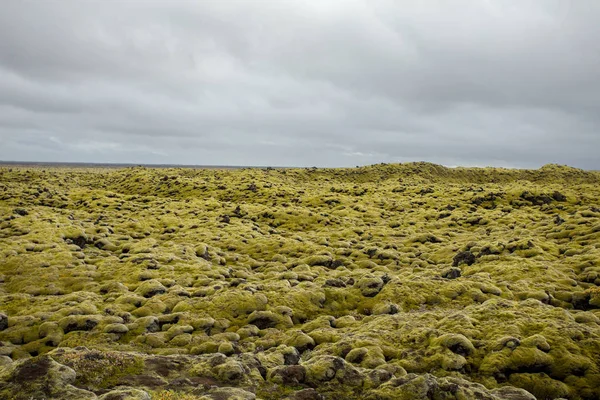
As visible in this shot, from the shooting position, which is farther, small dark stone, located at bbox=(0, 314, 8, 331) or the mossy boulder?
small dark stone, located at bbox=(0, 314, 8, 331)

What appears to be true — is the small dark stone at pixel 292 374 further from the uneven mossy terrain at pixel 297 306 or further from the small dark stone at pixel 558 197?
the small dark stone at pixel 558 197

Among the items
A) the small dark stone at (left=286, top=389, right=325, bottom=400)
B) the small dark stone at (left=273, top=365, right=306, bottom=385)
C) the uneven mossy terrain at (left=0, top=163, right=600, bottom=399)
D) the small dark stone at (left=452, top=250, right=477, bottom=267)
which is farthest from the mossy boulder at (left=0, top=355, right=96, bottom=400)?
the small dark stone at (left=452, top=250, right=477, bottom=267)

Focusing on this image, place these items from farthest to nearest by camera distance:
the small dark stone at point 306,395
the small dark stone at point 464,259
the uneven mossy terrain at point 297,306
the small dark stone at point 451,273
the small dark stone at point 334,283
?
the small dark stone at point 464,259, the small dark stone at point 451,273, the small dark stone at point 334,283, the uneven mossy terrain at point 297,306, the small dark stone at point 306,395

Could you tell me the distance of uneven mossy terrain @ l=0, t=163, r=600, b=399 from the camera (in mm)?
11039

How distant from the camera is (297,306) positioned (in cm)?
1955

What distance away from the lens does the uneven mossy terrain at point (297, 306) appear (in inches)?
435

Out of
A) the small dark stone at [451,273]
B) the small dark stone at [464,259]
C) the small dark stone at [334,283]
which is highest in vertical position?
the small dark stone at [464,259]

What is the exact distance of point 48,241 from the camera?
97.6ft

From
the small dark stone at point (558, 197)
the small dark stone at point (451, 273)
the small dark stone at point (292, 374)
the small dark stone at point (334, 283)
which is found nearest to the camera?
the small dark stone at point (292, 374)

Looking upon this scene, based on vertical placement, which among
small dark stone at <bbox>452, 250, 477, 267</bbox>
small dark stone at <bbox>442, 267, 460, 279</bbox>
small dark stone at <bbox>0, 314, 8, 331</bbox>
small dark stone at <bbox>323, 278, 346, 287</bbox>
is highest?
small dark stone at <bbox>452, 250, 477, 267</bbox>

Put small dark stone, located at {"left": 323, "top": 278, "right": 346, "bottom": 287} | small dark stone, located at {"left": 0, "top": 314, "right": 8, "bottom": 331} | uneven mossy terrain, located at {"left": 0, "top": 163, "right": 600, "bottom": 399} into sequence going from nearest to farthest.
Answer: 1. uneven mossy terrain, located at {"left": 0, "top": 163, "right": 600, "bottom": 399}
2. small dark stone, located at {"left": 0, "top": 314, "right": 8, "bottom": 331}
3. small dark stone, located at {"left": 323, "top": 278, "right": 346, "bottom": 287}

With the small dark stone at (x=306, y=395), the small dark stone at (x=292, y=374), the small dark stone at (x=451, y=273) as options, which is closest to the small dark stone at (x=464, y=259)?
the small dark stone at (x=451, y=273)

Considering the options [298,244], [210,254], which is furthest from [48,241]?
[298,244]

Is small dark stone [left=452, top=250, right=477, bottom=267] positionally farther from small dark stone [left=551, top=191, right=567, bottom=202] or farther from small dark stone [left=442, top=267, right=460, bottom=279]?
small dark stone [left=551, top=191, right=567, bottom=202]
